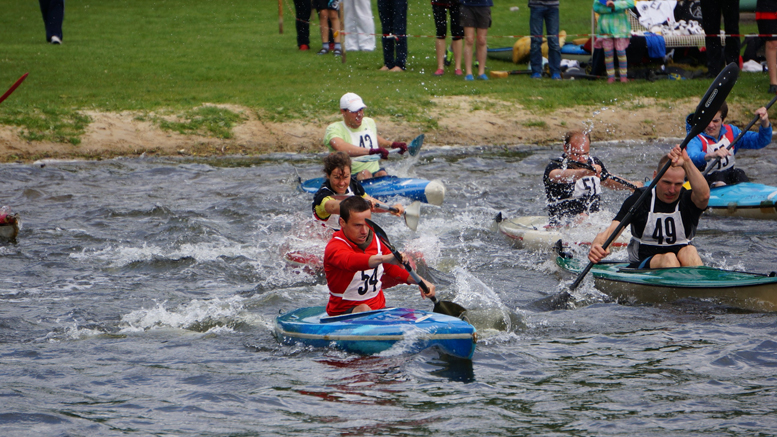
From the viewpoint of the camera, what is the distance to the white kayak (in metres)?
8.36

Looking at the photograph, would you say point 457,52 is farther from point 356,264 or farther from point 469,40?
point 356,264

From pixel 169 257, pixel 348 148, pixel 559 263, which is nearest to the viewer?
pixel 559 263

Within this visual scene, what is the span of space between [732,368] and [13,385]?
4405 millimetres

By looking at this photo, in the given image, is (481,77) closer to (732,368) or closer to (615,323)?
(615,323)

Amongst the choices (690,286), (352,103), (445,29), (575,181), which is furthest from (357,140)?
(445,29)

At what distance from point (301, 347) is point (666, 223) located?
298cm

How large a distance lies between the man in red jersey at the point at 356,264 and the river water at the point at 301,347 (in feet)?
1.44

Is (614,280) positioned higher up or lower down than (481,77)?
lower down

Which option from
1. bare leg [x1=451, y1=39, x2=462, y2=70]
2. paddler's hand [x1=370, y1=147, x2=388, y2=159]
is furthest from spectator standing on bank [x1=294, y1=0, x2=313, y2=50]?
paddler's hand [x1=370, y1=147, x2=388, y2=159]

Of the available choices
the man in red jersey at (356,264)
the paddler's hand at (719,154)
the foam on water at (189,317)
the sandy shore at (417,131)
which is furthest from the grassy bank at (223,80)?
the man in red jersey at (356,264)

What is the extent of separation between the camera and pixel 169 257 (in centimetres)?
861

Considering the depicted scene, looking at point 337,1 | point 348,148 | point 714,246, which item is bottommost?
point 714,246

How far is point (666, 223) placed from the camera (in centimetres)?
677

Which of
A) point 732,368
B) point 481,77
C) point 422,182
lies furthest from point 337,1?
point 732,368
